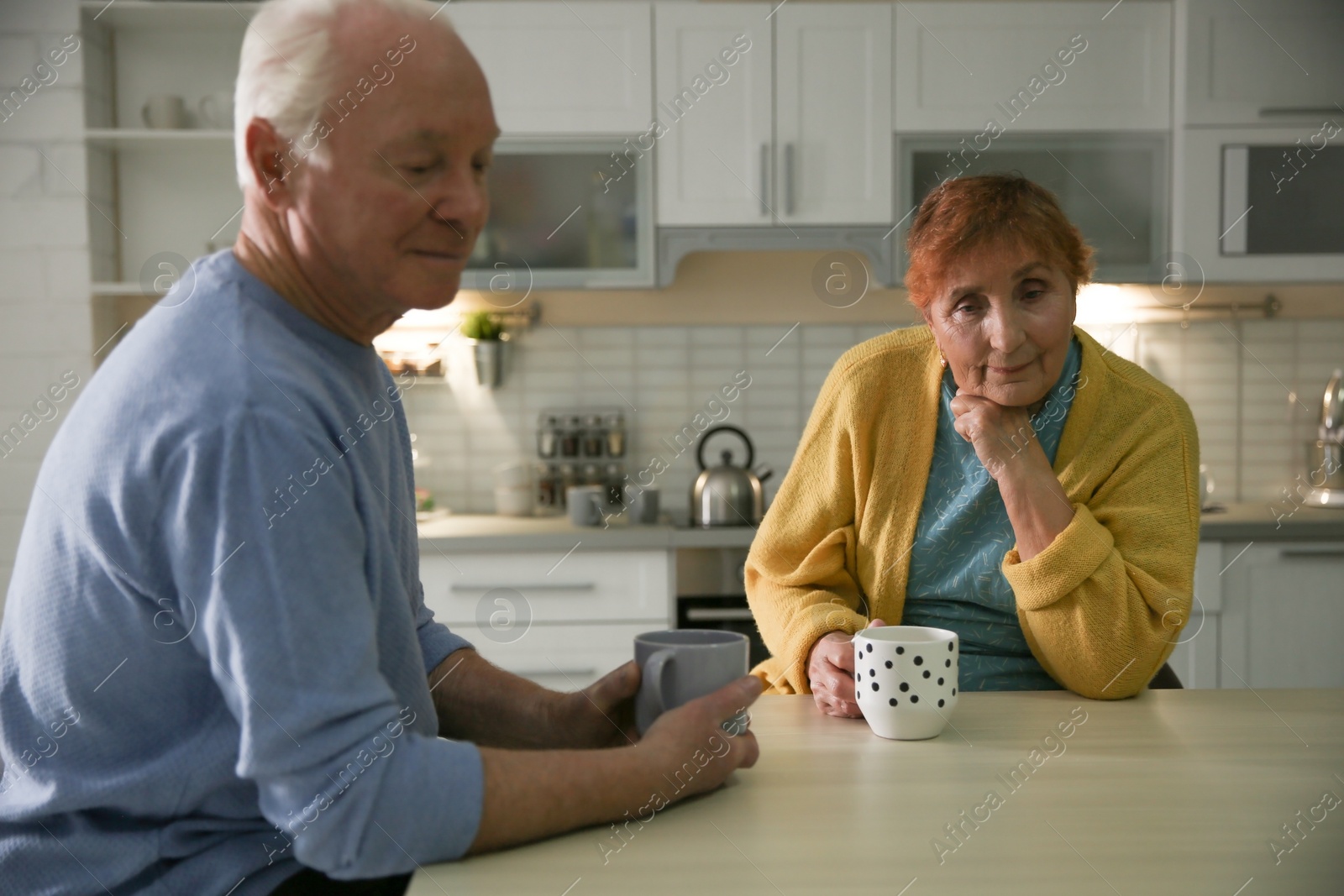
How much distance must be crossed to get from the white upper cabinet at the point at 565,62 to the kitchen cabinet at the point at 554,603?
1.15 meters

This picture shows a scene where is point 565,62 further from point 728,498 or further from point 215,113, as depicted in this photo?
point 728,498

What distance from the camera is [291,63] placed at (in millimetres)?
797

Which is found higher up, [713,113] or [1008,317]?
[713,113]

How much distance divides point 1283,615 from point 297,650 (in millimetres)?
2789

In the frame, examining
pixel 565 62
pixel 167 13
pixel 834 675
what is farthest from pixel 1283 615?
pixel 167 13

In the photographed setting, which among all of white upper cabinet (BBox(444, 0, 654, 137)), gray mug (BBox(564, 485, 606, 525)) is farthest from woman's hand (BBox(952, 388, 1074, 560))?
white upper cabinet (BBox(444, 0, 654, 137))

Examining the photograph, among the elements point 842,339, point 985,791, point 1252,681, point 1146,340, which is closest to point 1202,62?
point 1146,340

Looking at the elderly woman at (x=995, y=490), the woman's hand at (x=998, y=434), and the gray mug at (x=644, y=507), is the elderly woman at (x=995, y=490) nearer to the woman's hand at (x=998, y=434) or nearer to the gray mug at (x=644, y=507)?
the woman's hand at (x=998, y=434)

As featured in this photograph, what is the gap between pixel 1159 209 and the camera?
2.95 metres

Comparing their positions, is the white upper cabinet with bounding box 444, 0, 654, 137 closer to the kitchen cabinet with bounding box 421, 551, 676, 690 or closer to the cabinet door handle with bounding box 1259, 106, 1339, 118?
the kitchen cabinet with bounding box 421, 551, 676, 690

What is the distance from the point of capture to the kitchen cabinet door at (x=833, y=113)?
293cm

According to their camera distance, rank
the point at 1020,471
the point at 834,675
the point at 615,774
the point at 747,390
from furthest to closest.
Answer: the point at 747,390 < the point at 1020,471 < the point at 834,675 < the point at 615,774

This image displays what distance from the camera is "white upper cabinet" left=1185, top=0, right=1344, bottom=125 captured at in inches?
114

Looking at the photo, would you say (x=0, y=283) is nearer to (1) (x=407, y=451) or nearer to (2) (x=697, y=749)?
(1) (x=407, y=451)
